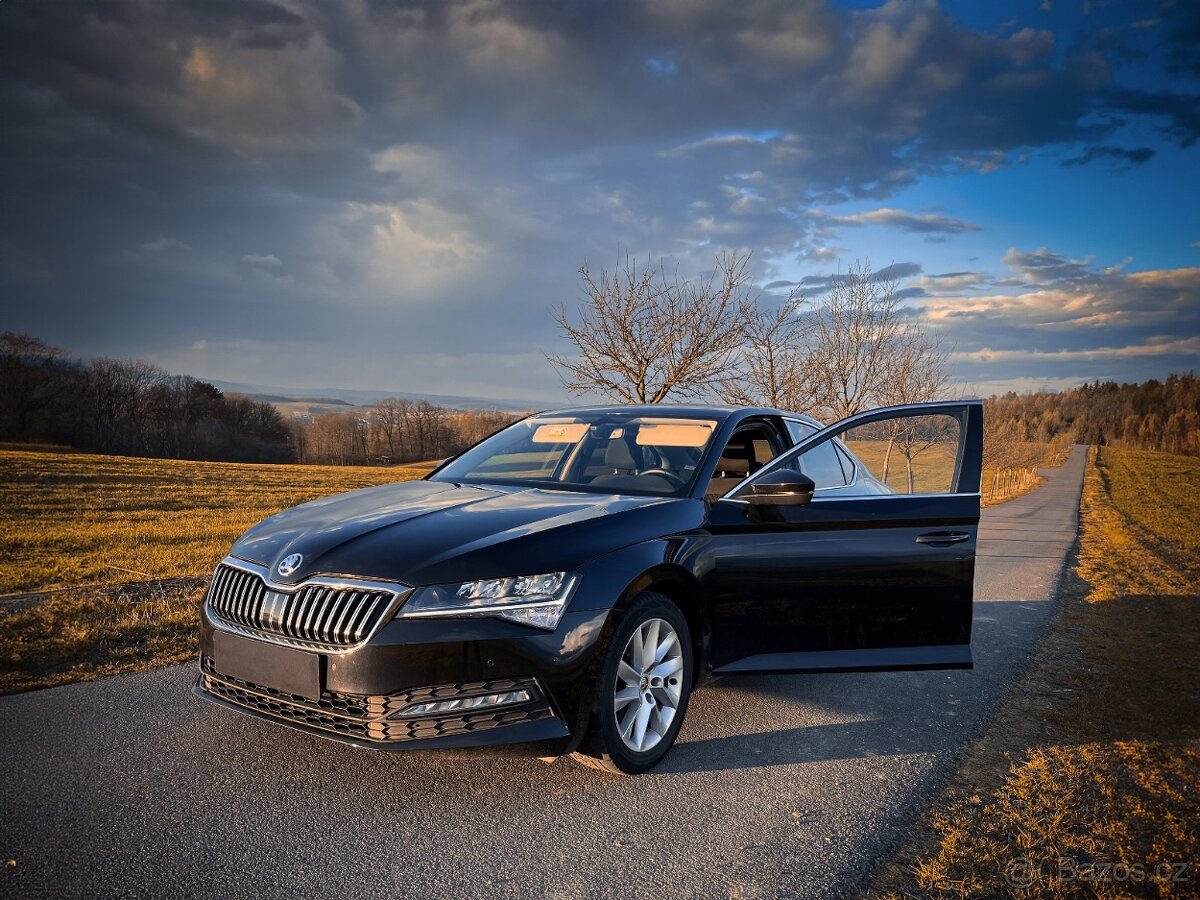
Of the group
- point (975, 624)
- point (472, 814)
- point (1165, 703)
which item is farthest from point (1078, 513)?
point (472, 814)

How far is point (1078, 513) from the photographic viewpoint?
76.7ft

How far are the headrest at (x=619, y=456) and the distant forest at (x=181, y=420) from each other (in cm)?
4372

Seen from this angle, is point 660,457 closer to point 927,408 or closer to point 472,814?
point 927,408

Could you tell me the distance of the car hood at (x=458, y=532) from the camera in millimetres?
3092

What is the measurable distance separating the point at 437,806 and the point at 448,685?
513mm

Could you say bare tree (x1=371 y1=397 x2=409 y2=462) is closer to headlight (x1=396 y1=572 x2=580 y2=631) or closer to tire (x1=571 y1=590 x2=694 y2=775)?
tire (x1=571 y1=590 x2=694 y2=775)

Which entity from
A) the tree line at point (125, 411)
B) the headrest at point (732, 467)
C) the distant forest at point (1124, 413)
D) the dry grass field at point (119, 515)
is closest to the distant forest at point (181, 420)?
the tree line at point (125, 411)

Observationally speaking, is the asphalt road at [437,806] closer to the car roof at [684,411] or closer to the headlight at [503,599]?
the headlight at [503,599]

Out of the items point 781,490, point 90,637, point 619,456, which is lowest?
point 90,637

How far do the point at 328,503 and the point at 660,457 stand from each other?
183 centimetres

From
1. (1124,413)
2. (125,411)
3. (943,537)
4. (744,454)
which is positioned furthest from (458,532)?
(1124,413)

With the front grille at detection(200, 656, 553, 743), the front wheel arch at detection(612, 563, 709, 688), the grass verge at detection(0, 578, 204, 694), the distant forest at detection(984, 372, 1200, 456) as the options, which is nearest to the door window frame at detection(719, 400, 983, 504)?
the front wheel arch at detection(612, 563, 709, 688)

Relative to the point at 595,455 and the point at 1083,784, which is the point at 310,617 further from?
the point at 1083,784

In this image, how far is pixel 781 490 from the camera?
3.89 metres
